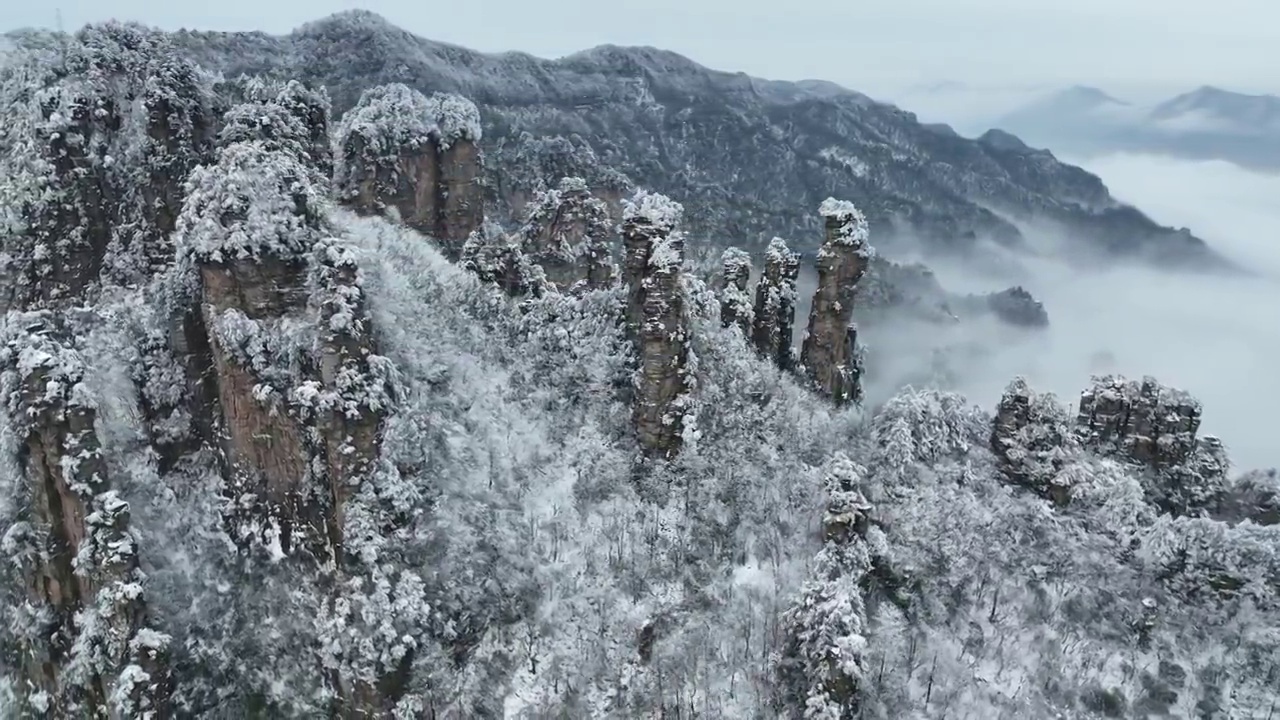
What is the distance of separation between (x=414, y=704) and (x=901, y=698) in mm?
14771

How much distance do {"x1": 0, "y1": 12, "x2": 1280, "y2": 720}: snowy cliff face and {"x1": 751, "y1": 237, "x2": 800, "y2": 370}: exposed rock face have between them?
1046cm

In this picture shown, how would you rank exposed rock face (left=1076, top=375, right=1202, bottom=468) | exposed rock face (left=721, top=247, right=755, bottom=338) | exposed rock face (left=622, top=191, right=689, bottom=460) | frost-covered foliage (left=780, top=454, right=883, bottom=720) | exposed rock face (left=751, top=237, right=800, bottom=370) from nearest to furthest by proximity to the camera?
1. frost-covered foliage (left=780, top=454, right=883, bottom=720)
2. exposed rock face (left=622, top=191, right=689, bottom=460)
3. exposed rock face (left=1076, top=375, right=1202, bottom=468)
4. exposed rock face (left=721, top=247, right=755, bottom=338)
5. exposed rock face (left=751, top=237, right=800, bottom=370)

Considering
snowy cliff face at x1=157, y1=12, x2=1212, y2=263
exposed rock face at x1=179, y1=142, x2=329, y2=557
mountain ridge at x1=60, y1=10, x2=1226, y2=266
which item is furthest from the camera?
mountain ridge at x1=60, y1=10, x2=1226, y2=266

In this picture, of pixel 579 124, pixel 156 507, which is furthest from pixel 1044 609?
pixel 579 124

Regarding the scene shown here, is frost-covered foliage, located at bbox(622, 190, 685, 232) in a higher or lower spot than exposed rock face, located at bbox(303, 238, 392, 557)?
higher

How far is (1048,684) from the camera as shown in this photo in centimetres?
2309

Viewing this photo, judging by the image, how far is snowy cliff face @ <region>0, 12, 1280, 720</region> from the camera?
70.0 ft

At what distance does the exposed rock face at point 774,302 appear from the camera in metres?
42.4

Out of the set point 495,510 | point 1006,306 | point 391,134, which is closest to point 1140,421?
point 495,510

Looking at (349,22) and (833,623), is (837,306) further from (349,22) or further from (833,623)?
(349,22)

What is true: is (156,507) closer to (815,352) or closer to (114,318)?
(114,318)

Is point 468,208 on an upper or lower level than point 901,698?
upper

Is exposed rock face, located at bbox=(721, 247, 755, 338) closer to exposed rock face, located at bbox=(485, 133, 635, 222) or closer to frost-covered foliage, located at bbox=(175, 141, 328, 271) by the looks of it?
frost-covered foliage, located at bbox=(175, 141, 328, 271)

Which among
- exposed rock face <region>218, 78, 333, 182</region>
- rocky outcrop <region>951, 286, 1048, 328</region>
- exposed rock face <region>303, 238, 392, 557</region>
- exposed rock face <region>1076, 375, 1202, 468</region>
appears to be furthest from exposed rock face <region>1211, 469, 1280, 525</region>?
rocky outcrop <region>951, 286, 1048, 328</region>
